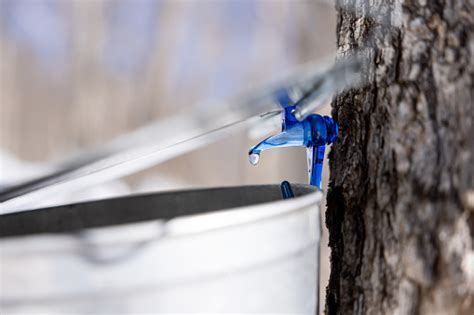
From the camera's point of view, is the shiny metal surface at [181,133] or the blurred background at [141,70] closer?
the shiny metal surface at [181,133]

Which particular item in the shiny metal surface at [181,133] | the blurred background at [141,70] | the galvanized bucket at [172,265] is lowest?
the galvanized bucket at [172,265]

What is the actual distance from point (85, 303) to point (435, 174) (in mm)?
396

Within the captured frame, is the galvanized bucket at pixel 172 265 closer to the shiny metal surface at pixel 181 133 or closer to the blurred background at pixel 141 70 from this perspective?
the shiny metal surface at pixel 181 133

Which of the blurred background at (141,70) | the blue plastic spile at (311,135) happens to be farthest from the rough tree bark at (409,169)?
the blurred background at (141,70)

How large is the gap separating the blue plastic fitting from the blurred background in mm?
1426

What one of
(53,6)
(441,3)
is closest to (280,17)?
(53,6)

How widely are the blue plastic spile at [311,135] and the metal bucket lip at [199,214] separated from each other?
6 centimetres

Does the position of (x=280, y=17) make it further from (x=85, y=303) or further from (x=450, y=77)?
(x=85, y=303)

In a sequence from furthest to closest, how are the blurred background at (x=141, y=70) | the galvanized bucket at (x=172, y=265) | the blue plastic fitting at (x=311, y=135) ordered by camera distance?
the blurred background at (x=141, y=70)
the blue plastic fitting at (x=311, y=135)
the galvanized bucket at (x=172, y=265)

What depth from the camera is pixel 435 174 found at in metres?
0.64

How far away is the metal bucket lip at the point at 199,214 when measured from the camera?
0.50 metres

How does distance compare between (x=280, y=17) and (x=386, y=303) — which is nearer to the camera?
(x=386, y=303)

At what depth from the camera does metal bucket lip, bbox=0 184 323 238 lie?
50 cm

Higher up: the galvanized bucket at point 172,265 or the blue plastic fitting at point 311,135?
the blue plastic fitting at point 311,135
